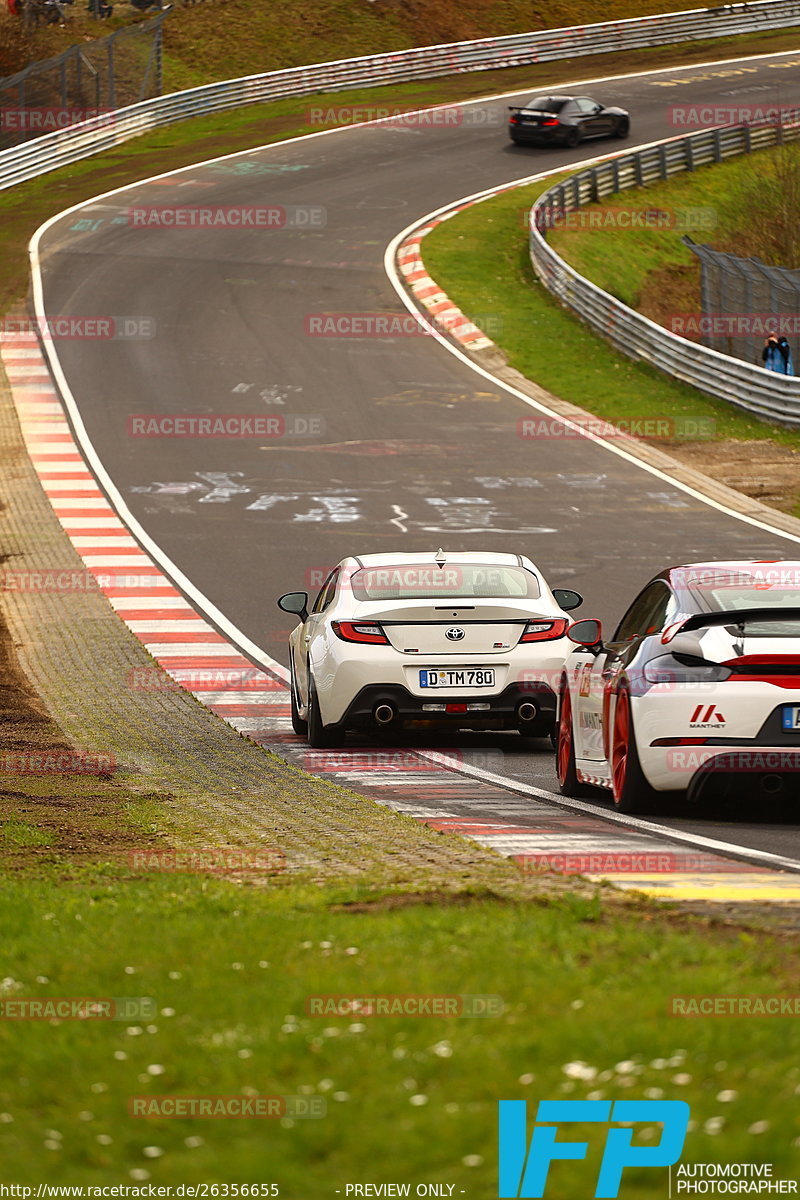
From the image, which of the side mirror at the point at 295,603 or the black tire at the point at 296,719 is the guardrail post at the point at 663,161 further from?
the black tire at the point at 296,719

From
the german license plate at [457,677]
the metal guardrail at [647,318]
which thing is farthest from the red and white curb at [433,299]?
the german license plate at [457,677]

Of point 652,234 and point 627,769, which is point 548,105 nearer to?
point 652,234

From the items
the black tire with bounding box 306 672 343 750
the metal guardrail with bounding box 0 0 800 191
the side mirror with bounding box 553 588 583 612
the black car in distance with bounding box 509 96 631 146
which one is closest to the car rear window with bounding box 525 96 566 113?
the black car in distance with bounding box 509 96 631 146

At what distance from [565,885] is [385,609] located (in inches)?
252

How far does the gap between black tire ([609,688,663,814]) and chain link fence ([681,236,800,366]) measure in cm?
2630

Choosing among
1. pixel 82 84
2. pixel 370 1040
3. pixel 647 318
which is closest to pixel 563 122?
pixel 82 84

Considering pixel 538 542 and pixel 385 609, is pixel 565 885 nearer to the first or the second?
pixel 385 609

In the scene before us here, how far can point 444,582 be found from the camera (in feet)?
46.5

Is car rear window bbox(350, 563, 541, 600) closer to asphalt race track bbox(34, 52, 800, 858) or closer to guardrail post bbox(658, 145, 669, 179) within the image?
asphalt race track bbox(34, 52, 800, 858)

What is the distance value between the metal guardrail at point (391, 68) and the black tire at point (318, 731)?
4260 cm

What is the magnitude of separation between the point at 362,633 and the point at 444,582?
1036 mm

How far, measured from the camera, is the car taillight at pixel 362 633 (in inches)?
530

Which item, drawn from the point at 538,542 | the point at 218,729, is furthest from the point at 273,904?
the point at 538,542

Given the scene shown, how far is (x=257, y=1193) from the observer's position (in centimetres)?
371
